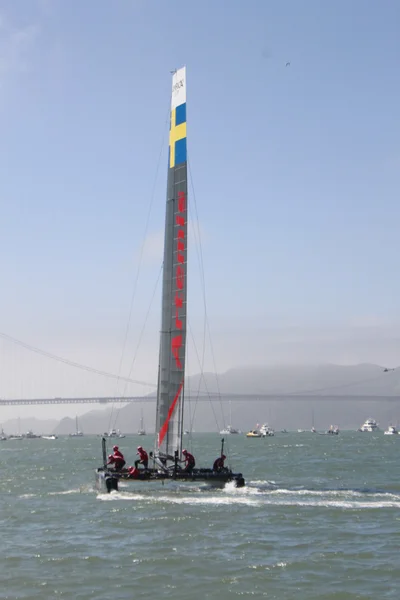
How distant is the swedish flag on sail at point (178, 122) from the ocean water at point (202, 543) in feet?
37.2

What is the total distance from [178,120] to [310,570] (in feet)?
59.4

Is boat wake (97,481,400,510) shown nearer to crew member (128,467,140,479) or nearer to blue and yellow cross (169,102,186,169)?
crew member (128,467,140,479)

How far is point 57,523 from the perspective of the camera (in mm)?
19266

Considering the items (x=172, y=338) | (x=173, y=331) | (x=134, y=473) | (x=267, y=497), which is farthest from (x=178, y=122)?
(x=267, y=497)

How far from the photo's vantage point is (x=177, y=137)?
27531 mm

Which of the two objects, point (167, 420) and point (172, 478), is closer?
point (172, 478)

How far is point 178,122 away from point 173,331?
7.63 metres

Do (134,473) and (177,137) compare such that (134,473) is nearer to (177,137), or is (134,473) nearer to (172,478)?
(172,478)

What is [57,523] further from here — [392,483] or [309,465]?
[309,465]

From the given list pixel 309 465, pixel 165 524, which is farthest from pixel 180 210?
pixel 309 465

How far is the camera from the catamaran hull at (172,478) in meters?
23.4

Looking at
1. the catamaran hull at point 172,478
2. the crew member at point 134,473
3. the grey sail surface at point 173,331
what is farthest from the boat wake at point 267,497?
the grey sail surface at point 173,331

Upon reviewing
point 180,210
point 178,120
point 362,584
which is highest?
point 178,120

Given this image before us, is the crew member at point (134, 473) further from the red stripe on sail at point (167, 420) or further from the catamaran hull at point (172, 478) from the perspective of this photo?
the red stripe on sail at point (167, 420)
